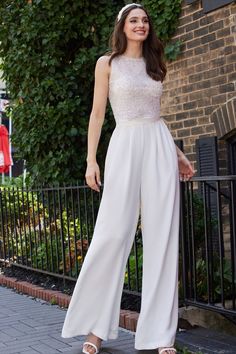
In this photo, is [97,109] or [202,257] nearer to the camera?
[97,109]

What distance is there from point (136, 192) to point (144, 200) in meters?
0.07

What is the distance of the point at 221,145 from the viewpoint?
590 cm

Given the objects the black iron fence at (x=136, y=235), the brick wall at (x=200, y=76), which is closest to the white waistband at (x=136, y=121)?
the black iron fence at (x=136, y=235)

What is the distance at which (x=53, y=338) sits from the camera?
459cm

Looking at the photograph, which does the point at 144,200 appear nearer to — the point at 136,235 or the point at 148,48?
the point at 148,48

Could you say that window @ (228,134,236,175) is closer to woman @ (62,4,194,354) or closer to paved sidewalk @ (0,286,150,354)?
paved sidewalk @ (0,286,150,354)

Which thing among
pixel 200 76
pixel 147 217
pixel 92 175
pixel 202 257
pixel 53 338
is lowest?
pixel 53 338

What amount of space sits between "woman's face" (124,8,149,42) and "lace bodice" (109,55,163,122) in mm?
130

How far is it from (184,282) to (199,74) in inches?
91.1

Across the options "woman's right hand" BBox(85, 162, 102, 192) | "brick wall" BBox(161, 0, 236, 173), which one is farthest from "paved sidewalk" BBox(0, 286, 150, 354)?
"brick wall" BBox(161, 0, 236, 173)

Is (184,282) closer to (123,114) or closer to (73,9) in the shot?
(123,114)

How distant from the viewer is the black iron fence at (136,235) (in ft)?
14.4

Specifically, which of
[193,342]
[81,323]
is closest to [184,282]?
[193,342]

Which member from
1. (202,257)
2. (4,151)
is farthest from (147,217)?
(4,151)
